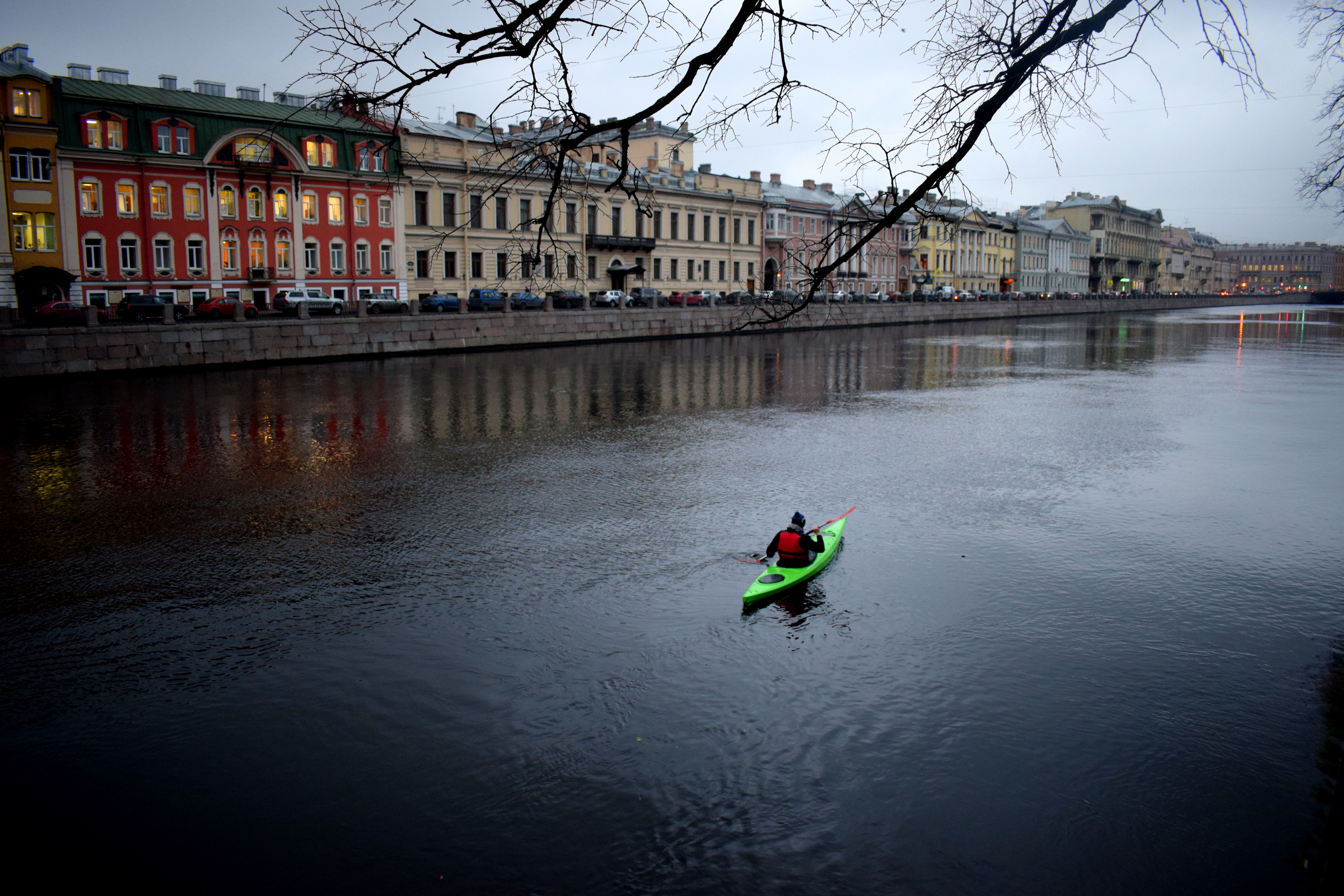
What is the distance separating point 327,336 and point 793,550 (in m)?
26.8

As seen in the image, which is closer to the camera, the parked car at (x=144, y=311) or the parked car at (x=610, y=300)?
the parked car at (x=144, y=311)

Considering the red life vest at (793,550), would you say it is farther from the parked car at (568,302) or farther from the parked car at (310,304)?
the parked car at (568,302)

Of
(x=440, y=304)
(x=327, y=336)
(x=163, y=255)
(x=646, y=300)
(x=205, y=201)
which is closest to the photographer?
(x=327, y=336)

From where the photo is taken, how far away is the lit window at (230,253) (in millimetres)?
41156

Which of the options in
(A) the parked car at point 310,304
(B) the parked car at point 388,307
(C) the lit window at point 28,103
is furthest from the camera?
(C) the lit window at point 28,103

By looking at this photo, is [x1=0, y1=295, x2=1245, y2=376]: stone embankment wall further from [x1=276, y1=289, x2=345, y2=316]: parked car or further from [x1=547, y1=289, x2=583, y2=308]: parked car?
[x1=547, y1=289, x2=583, y2=308]: parked car

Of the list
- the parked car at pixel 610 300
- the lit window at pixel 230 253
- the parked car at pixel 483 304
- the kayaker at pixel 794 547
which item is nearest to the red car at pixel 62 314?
the lit window at pixel 230 253

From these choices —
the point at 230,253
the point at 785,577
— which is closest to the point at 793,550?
the point at 785,577

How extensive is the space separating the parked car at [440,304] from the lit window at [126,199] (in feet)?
39.8

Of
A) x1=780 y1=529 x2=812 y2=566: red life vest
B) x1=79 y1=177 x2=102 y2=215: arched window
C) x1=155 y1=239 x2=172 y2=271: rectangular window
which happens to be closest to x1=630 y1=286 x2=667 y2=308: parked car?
x1=155 y1=239 x2=172 y2=271: rectangular window

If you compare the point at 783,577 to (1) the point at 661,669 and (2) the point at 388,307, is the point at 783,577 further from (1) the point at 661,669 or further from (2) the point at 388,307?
(2) the point at 388,307

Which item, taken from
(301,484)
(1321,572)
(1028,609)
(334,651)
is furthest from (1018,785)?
(301,484)

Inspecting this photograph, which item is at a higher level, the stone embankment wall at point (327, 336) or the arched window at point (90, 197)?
the arched window at point (90, 197)

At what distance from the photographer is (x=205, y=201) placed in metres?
40.2
